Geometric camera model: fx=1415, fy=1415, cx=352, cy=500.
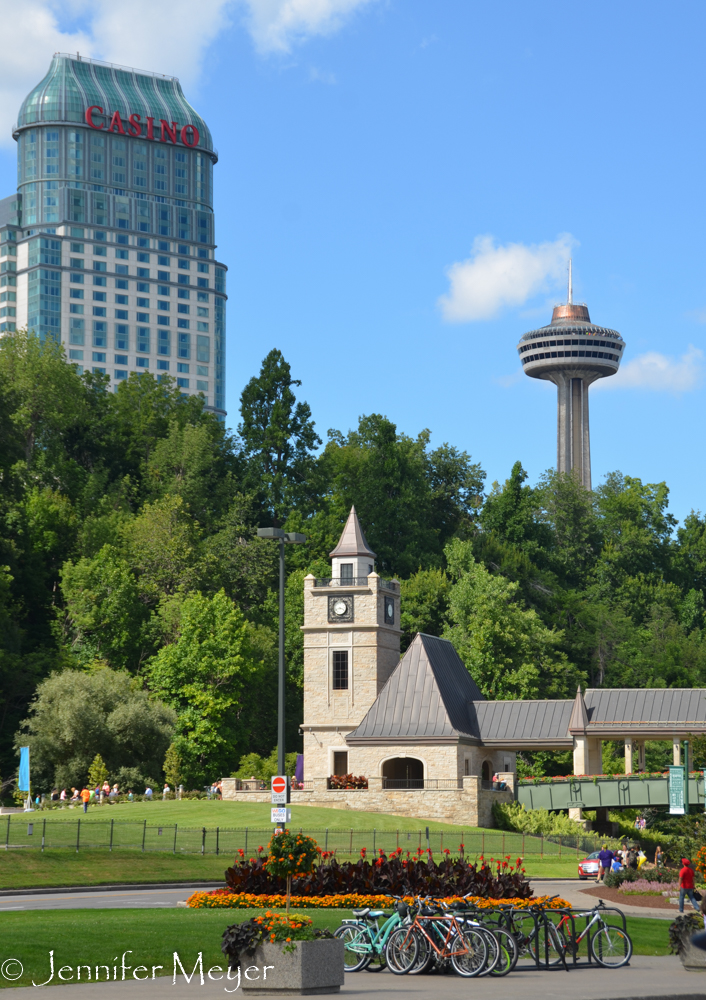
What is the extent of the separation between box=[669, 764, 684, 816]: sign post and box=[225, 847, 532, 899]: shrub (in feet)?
68.0

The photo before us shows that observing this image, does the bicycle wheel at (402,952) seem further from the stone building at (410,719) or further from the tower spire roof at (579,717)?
the tower spire roof at (579,717)

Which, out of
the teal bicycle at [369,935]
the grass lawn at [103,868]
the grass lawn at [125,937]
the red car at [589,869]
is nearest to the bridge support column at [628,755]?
the grass lawn at [103,868]

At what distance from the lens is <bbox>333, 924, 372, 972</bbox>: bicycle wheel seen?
21906mm

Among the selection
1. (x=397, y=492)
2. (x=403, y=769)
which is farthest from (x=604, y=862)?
(x=397, y=492)

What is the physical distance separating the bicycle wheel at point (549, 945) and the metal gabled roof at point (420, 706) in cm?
4797

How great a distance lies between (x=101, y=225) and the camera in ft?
643

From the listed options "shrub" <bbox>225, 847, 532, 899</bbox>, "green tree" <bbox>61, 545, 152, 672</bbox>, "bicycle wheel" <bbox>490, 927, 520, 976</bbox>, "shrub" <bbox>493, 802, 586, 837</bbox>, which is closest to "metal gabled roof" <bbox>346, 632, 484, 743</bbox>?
"shrub" <bbox>493, 802, 586, 837</bbox>

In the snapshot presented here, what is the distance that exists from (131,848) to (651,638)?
67877mm

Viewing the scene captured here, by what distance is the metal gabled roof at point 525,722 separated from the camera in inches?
2928

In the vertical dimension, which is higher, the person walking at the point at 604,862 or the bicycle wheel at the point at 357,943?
the bicycle wheel at the point at 357,943

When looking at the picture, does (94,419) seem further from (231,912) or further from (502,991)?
(502,991)

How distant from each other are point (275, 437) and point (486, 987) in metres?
91.8

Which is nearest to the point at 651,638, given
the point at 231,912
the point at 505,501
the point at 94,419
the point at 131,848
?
the point at 505,501

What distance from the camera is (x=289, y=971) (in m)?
18.8
